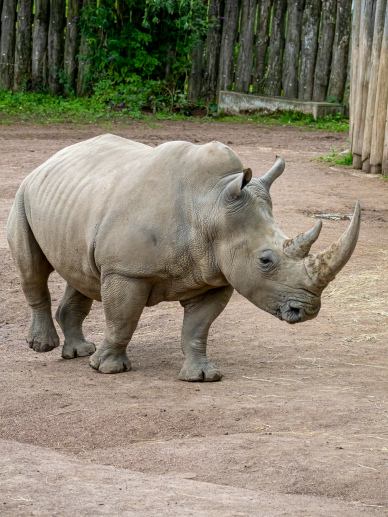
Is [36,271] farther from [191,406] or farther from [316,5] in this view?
[316,5]

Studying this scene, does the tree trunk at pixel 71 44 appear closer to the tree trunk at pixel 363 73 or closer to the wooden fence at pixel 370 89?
the wooden fence at pixel 370 89

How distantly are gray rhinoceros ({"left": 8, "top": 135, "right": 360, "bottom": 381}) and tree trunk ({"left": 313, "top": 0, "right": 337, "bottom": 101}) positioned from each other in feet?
41.8

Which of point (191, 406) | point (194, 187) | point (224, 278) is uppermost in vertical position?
point (194, 187)

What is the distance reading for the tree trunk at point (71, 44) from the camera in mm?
19703

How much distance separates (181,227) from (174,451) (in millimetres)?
1463

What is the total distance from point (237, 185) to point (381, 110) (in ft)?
26.1

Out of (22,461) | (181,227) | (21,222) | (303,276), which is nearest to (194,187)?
(181,227)

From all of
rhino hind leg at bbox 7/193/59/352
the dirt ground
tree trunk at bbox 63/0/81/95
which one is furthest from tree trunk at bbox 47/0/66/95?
rhino hind leg at bbox 7/193/59/352

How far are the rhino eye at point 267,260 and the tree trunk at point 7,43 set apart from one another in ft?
47.7

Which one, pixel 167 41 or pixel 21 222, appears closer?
pixel 21 222

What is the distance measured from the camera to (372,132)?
13.8 metres

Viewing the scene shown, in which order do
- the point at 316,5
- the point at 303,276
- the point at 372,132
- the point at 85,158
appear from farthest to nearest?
the point at 316,5 < the point at 372,132 < the point at 85,158 < the point at 303,276

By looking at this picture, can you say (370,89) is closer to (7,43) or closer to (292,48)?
(292,48)

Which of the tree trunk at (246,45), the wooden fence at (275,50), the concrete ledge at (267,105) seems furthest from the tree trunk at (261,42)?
the concrete ledge at (267,105)
